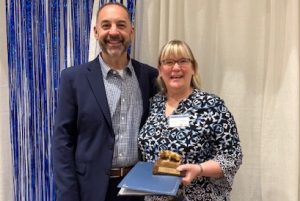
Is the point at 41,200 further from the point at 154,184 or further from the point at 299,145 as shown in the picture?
the point at 299,145

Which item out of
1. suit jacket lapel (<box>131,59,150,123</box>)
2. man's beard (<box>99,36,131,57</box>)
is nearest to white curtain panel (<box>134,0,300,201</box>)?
suit jacket lapel (<box>131,59,150,123</box>)

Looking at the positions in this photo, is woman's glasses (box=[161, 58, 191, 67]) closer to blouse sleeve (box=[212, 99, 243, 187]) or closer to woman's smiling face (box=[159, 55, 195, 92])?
woman's smiling face (box=[159, 55, 195, 92])

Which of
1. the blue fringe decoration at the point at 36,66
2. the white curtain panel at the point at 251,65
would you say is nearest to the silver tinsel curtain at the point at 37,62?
the blue fringe decoration at the point at 36,66

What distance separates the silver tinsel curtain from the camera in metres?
2.05

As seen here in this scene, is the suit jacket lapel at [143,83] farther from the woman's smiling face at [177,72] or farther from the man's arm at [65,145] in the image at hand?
the man's arm at [65,145]

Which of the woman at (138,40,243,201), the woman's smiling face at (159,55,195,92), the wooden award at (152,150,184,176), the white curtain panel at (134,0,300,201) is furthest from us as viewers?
the white curtain panel at (134,0,300,201)

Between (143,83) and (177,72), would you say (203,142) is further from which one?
(143,83)

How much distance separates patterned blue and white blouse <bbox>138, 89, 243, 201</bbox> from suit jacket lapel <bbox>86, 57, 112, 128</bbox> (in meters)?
0.22

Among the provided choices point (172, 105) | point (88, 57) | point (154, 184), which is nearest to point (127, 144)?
point (172, 105)

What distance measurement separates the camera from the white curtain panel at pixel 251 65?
1.81 m

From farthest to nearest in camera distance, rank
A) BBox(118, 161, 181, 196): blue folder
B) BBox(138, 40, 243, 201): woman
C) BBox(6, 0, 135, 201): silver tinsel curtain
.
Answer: BBox(6, 0, 135, 201): silver tinsel curtain
BBox(138, 40, 243, 201): woman
BBox(118, 161, 181, 196): blue folder

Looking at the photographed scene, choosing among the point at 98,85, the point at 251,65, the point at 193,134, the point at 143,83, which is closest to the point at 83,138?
the point at 98,85

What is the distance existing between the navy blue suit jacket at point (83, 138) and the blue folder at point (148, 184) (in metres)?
0.27

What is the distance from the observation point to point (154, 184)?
1.37 m
